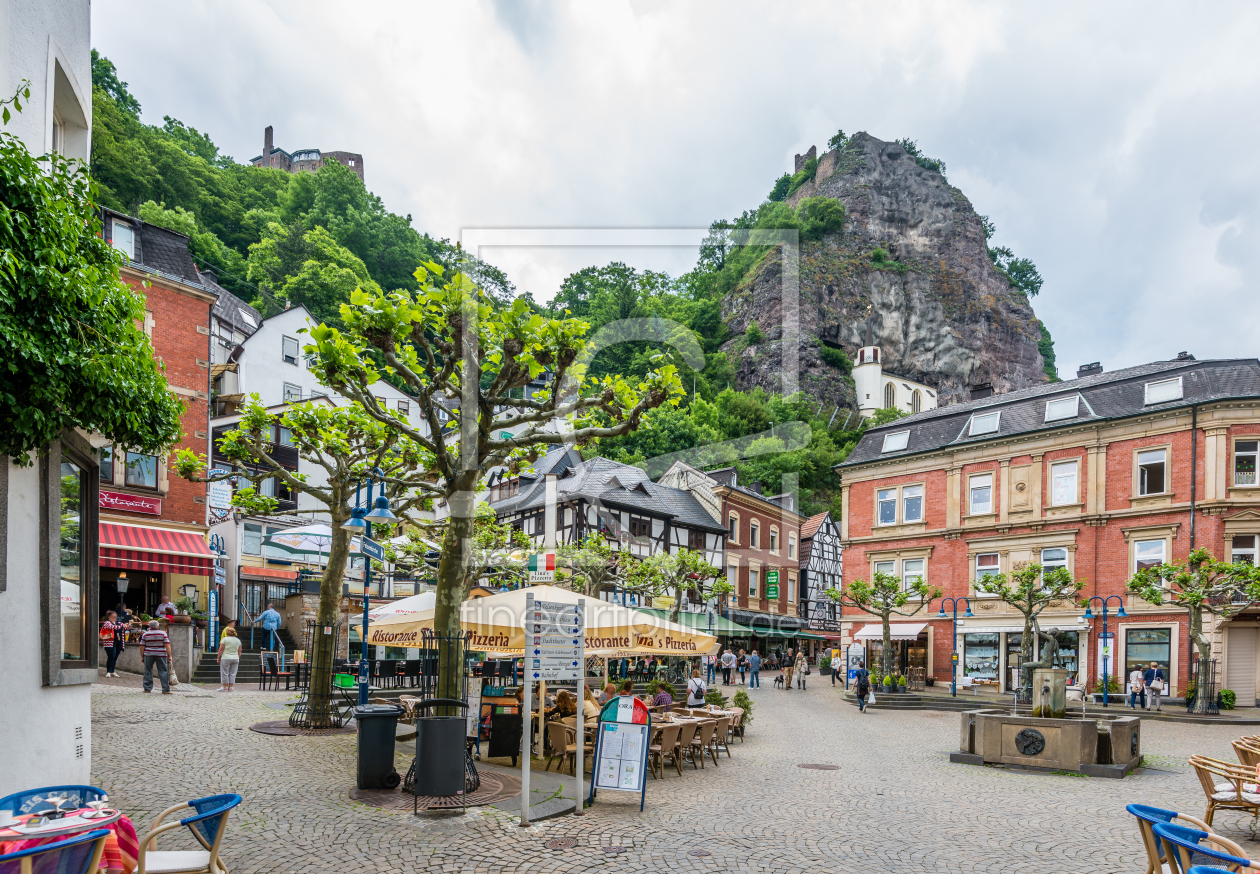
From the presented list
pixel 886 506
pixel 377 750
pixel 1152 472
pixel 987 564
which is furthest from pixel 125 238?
pixel 1152 472

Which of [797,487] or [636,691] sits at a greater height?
[797,487]

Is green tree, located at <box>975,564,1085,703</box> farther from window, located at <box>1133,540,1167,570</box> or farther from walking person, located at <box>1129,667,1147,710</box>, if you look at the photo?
walking person, located at <box>1129,667,1147,710</box>

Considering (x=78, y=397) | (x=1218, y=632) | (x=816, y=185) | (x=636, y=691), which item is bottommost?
(x=636, y=691)

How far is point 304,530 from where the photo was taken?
71.0 ft

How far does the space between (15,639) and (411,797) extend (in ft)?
13.2

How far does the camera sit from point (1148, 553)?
91.4ft

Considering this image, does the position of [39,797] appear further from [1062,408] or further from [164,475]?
[1062,408]

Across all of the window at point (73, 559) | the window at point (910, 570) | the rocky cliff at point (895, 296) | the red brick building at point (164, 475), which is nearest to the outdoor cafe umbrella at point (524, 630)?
the window at point (73, 559)

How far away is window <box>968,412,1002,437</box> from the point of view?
3256cm

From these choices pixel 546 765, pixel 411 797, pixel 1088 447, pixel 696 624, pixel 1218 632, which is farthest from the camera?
pixel 696 624

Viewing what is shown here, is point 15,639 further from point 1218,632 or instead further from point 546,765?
point 1218,632

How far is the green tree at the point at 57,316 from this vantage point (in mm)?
5320

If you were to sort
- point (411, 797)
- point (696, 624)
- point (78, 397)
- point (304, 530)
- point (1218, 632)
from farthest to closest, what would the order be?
1. point (696, 624)
2. point (1218, 632)
3. point (304, 530)
4. point (411, 797)
5. point (78, 397)

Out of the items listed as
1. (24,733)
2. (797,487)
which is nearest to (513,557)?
(24,733)
